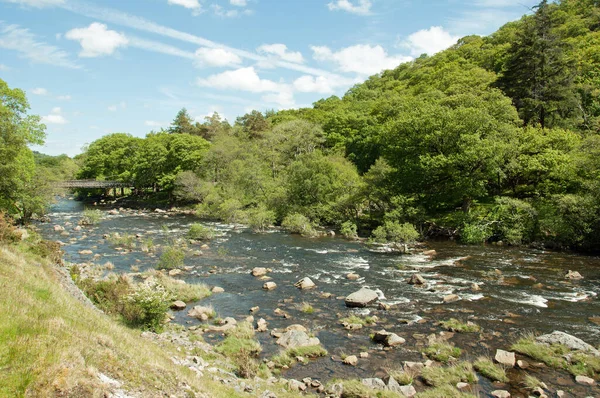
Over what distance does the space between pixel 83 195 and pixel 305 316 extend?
104 meters

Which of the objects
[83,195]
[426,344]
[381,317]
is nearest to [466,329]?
[426,344]

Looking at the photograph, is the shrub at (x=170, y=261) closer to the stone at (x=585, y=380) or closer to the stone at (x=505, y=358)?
the stone at (x=505, y=358)

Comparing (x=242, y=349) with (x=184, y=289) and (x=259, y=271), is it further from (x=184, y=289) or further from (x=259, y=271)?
(x=259, y=271)

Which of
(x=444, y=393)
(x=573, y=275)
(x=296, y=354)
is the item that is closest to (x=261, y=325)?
(x=296, y=354)

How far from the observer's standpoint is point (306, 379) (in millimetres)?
13594

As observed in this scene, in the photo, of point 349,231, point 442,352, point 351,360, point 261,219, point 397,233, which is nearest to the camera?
point 351,360

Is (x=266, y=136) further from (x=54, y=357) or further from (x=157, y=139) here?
(x=54, y=357)

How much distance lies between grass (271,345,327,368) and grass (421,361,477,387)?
4.17m

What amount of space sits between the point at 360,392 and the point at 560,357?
27.6 ft

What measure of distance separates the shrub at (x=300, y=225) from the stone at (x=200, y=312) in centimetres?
2539

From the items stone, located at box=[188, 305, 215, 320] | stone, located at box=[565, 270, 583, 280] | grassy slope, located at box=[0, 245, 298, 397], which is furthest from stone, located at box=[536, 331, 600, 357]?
stone, located at box=[188, 305, 215, 320]

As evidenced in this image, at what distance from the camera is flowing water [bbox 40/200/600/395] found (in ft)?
55.2

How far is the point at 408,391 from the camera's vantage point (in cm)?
1263

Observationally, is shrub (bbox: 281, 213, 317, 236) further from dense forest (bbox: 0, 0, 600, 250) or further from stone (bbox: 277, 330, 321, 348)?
stone (bbox: 277, 330, 321, 348)
